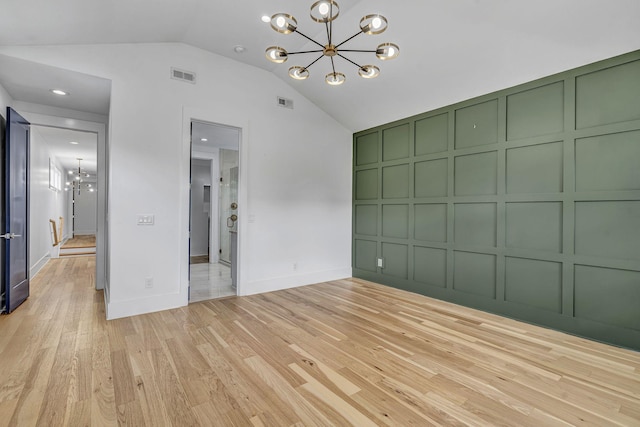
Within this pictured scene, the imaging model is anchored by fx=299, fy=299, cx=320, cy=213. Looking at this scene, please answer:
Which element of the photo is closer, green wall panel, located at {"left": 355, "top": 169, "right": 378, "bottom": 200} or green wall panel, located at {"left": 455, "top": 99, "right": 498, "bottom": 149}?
green wall panel, located at {"left": 455, "top": 99, "right": 498, "bottom": 149}

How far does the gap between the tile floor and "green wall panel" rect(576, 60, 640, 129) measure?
4865 mm

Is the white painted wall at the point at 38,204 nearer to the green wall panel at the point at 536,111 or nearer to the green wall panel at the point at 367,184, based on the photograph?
the green wall panel at the point at 367,184

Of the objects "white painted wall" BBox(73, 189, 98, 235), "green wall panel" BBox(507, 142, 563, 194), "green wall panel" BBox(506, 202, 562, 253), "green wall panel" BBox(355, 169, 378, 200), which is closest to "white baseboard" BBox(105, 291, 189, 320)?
"green wall panel" BBox(355, 169, 378, 200)

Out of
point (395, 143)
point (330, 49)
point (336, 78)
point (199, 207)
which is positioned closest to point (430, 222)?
point (395, 143)

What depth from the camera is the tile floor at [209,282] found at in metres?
4.45

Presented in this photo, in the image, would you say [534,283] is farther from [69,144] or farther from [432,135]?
[69,144]

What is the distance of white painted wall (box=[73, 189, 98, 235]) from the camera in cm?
1405

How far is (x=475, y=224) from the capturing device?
3.97m

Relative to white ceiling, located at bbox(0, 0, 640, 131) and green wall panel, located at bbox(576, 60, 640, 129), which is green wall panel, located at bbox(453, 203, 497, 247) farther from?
white ceiling, located at bbox(0, 0, 640, 131)

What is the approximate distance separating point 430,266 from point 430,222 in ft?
2.16

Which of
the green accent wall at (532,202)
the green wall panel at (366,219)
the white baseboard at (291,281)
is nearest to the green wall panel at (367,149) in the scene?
the green accent wall at (532,202)

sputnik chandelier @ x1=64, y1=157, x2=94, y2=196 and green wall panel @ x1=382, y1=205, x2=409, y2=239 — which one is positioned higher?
sputnik chandelier @ x1=64, y1=157, x2=94, y2=196

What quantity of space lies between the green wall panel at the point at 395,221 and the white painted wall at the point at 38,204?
5.91 meters

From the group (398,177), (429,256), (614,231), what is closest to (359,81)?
(398,177)
